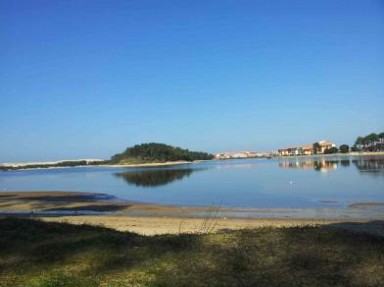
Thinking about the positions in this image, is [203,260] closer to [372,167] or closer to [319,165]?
[372,167]

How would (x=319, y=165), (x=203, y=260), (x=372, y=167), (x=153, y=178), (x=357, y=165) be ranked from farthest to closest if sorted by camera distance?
1. (x=319, y=165)
2. (x=357, y=165)
3. (x=372, y=167)
4. (x=153, y=178)
5. (x=203, y=260)

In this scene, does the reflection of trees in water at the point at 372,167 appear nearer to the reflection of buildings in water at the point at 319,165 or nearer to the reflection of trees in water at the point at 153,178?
the reflection of buildings in water at the point at 319,165

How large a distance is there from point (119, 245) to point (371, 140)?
194m

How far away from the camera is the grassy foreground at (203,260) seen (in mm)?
6215

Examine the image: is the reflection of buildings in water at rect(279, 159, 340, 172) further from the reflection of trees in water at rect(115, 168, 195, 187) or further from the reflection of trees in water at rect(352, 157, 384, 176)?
the reflection of trees in water at rect(115, 168, 195, 187)

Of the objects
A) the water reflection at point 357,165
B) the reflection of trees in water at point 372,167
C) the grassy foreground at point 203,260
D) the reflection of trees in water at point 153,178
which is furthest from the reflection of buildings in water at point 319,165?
the grassy foreground at point 203,260

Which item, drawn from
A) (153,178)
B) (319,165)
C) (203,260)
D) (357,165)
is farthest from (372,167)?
(203,260)

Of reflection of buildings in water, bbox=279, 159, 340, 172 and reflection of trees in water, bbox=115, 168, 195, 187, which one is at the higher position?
reflection of buildings in water, bbox=279, 159, 340, 172

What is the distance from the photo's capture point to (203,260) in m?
7.04

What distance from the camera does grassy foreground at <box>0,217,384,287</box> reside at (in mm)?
6215

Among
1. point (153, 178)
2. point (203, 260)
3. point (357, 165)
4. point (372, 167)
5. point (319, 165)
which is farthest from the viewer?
point (319, 165)

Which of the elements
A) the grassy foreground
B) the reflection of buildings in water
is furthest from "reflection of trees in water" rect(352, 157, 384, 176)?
the grassy foreground

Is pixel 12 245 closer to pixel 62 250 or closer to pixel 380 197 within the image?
pixel 62 250

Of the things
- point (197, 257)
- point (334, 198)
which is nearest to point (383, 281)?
point (197, 257)
